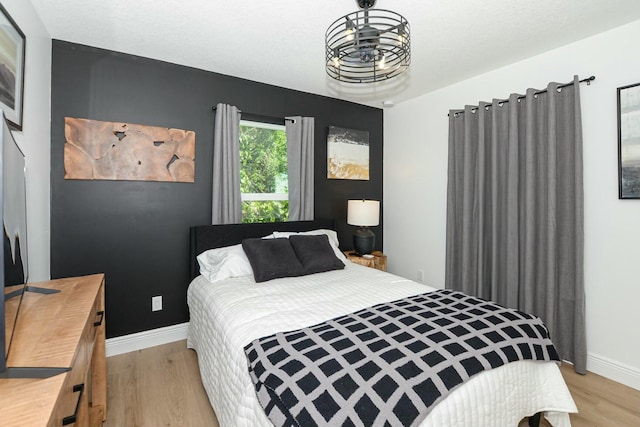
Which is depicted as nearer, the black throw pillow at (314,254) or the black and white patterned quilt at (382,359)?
the black and white patterned quilt at (382,359)

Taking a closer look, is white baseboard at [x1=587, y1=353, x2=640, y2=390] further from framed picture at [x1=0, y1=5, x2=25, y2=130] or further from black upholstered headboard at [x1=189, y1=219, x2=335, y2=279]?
framed picture at [x1=0, y1=5, x2=25, y2=130]

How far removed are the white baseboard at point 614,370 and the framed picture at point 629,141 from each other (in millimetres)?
1218

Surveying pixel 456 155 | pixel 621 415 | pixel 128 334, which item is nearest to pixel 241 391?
pixel 128 334

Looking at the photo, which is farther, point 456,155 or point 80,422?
point 456,155

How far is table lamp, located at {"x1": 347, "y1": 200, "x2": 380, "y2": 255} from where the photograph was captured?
3.46m

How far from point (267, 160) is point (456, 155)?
200cm

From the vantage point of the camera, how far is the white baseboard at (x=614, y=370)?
217 cm

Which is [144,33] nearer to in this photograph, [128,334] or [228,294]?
[228,294]

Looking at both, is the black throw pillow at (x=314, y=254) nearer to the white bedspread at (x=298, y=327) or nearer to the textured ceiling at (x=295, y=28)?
the white bedspread at (x=298, y=327)

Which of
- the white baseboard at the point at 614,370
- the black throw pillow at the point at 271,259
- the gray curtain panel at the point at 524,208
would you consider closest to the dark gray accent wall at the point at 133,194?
the black throw pillow at the point at 271,259

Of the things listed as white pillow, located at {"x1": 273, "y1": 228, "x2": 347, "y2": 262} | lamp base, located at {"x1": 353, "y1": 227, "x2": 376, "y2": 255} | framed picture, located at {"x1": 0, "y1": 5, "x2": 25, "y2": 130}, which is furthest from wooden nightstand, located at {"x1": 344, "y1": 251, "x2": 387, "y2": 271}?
framed picture, located at {"x1": 0, "y1": 5, "x2": 25, "y2": 130}

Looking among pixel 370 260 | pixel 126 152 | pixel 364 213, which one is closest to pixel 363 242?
pixel 370 260

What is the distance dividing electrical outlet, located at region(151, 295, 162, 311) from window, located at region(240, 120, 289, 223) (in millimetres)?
1068

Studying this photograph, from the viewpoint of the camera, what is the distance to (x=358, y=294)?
2.07m
